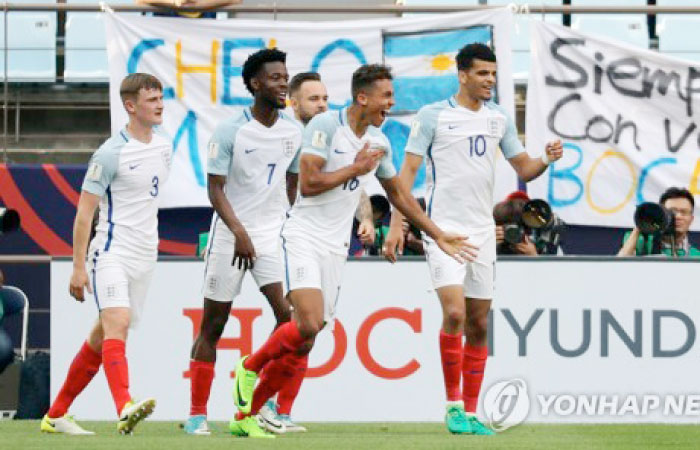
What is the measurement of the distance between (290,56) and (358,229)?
12.1 ft

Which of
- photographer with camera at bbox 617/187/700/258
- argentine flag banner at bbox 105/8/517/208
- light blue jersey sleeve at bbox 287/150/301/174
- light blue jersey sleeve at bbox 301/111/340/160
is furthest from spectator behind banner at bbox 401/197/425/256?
light blue jersey sleeve at bbox 301/111/340/160

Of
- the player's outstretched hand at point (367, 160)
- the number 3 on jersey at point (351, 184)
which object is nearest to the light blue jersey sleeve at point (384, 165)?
the number 3 on jersey at point (351, 184)

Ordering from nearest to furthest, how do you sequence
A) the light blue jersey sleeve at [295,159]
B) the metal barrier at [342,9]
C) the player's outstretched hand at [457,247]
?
the player's outstretched hand at [457,247] < the light blue jersey sleeve at [295,159] < the metal barrier at [342,9]

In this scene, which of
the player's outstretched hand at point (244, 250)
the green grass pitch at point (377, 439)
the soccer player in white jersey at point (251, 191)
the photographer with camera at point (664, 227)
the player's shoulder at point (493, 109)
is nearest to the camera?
the green grass pitch at point (377, 439)

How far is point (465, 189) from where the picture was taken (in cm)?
1036

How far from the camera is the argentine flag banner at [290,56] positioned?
1413cm

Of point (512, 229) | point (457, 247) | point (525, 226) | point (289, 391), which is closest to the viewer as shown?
point (457, 247)

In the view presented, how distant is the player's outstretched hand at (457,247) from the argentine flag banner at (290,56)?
14.2ft

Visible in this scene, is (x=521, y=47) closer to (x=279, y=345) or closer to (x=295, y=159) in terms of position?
(x=295, y=159)

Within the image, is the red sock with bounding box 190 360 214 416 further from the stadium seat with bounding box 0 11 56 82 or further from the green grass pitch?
the stadium seat with bounding box 0 11 56 82

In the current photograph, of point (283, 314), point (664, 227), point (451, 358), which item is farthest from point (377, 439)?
point (664, 227)

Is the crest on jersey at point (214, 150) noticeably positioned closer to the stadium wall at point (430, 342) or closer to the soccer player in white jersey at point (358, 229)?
the soccer player in white jersey at point (358, 229)

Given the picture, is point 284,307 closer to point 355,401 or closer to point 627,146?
point 355,401

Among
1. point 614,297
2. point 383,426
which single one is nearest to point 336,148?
point 383,426
